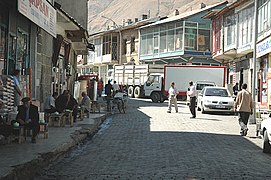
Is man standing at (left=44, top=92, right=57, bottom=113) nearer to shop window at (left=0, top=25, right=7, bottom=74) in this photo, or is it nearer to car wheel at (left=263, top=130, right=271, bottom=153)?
shop window at (left=0, top=25, right=7, bottom=74)

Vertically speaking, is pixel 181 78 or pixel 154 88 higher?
pixel 181 78

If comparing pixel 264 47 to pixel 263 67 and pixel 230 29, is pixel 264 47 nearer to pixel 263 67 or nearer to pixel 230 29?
pixel 263 67

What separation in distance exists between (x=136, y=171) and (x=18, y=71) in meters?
6.11

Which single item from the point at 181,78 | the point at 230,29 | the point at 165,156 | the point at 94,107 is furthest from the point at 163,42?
the point at 165,156

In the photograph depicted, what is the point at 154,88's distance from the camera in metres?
40.0

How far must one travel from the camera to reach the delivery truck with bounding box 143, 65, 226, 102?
122ft

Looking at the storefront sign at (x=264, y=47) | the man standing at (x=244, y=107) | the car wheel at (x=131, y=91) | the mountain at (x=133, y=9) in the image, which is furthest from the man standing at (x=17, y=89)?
the mountain at (x=133, y=9)

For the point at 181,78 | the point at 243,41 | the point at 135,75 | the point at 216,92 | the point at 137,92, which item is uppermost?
the point at 243,41

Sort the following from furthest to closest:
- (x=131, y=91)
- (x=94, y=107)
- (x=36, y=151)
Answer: (x=131, y=91) < (x=94, y=107) < (x=36, y=151)

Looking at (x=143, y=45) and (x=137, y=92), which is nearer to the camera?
(x=137, y=92)

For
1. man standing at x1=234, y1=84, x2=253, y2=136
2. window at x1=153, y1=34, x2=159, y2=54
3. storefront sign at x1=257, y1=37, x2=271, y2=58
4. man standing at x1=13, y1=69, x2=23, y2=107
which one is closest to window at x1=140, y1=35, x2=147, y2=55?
window at x1=153, y1=34, x2=159, y2=54

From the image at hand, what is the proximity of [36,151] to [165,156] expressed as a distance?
2.77 m

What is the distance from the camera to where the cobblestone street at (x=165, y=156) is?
344 inches

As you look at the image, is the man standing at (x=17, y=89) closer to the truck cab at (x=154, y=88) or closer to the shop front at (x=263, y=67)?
the shop front at (x=263, y=67)
